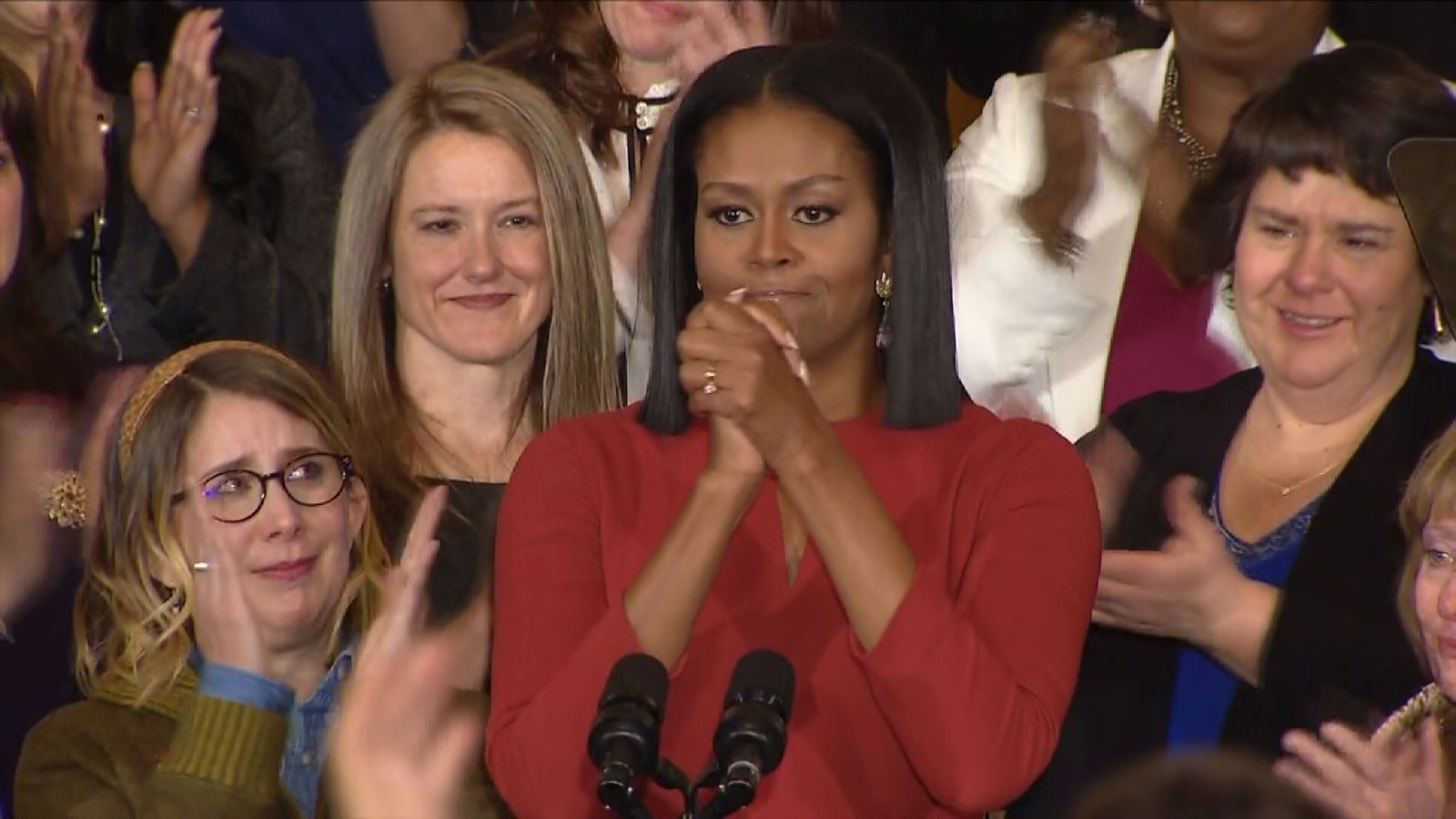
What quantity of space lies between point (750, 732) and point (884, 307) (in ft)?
3.14

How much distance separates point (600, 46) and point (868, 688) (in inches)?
76.8

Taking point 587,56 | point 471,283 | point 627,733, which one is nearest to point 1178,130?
point 587,56

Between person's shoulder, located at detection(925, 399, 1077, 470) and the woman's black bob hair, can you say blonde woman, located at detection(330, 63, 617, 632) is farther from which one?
person's shoulder, located at detection(925, 399, 1077, 470)

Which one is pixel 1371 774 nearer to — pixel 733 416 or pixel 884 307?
pixel 884 307

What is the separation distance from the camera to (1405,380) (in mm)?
3770

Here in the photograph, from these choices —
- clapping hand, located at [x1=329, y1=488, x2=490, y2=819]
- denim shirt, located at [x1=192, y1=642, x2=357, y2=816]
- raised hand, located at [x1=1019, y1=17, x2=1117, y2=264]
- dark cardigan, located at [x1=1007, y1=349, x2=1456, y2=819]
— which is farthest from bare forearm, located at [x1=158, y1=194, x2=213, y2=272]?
clapping hand, located at [x1=329, y1=488, x2=490, y2=819]

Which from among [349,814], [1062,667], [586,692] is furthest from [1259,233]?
[349,814]

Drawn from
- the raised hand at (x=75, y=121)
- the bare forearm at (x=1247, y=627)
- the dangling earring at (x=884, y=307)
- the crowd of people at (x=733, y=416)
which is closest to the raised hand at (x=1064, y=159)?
Answer: the crowd of people at (x=733, y=416)

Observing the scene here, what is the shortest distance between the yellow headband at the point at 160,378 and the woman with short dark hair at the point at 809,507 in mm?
723

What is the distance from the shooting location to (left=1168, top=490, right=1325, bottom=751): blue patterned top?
12.0ft

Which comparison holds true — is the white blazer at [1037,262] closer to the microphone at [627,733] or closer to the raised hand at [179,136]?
the raised hand at [179,136]

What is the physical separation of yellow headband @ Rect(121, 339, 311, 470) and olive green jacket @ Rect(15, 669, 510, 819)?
38 centimetres

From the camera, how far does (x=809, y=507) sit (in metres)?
2.94

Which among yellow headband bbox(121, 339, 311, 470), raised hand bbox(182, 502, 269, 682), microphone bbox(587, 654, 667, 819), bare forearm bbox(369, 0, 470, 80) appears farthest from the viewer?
bare forearm bbox(369, 0, 470, 80)
